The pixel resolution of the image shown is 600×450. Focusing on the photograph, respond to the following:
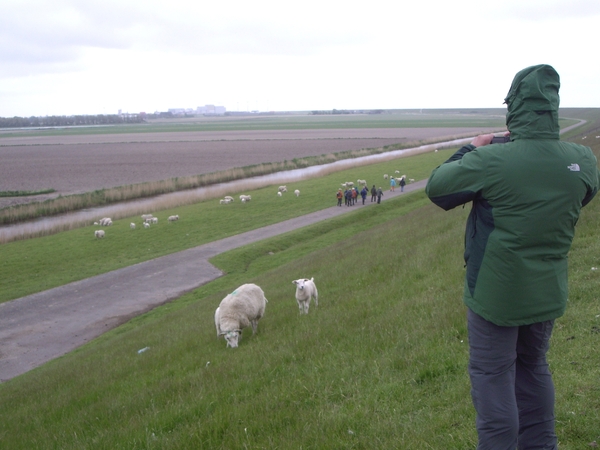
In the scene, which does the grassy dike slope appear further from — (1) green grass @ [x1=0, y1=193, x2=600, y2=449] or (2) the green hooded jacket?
(2) the green hooded jacket

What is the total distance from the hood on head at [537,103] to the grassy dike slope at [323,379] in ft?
9.66

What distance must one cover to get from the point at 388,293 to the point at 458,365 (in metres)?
5.53

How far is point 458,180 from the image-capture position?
13.9 feet

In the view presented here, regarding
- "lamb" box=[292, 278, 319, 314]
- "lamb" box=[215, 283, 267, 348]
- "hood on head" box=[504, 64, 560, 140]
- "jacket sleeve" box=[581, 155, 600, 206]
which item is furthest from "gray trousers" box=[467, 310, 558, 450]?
"lamb" box=[292, 278, 319, 314]

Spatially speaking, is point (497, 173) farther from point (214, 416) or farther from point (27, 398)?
point (27, 398)

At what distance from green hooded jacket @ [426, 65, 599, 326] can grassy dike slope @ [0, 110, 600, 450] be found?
1841 millimetres

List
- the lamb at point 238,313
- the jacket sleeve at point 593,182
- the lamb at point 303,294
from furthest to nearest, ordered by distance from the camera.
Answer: the lamb at point 303,294, the lamb at point 238,313, the jacket sleeve at point 593,182

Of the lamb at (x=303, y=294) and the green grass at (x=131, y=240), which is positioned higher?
the lamb at (x=303, y=294)

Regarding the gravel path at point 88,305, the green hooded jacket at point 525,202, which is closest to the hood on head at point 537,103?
the green hooded jacket at point 525,202

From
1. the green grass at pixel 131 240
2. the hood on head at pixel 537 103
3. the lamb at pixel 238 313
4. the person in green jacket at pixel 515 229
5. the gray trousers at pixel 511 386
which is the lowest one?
the green grass at pixel 131 240

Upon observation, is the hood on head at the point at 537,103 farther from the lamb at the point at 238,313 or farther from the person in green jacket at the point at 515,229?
the lamb at the point at 238,313

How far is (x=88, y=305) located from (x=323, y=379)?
19.9 meters

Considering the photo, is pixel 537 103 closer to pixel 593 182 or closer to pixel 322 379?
pixel 593 182

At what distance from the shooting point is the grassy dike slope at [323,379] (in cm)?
603
